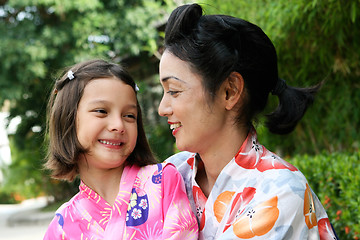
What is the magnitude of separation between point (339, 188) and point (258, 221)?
5.24 feet

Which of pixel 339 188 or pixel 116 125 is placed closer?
pixel 116 125

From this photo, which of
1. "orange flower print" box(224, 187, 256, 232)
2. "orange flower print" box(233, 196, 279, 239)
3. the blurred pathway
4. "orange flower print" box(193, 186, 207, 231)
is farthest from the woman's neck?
the blurred pathway

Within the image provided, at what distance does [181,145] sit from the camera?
1785mm

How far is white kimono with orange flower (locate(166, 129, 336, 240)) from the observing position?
147 centimetres

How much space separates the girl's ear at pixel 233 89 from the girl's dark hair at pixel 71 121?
0.54 m

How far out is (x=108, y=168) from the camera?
202cm

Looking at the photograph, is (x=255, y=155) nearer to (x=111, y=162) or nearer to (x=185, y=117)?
(x=185, y=117)

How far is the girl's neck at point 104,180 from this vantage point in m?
2.00

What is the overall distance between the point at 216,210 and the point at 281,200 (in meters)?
0.33

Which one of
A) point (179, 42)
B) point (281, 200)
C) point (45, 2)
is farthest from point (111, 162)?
point (45, 2)

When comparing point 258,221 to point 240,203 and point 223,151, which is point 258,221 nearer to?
point 240,203

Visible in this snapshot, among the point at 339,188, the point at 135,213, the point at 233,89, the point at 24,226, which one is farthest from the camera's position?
the point at 24,226

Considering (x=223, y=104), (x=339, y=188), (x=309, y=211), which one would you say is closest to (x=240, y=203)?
(x=309, y=211)

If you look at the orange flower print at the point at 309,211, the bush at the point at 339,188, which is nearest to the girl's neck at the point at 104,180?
the orange flower print at the point at 309,211
